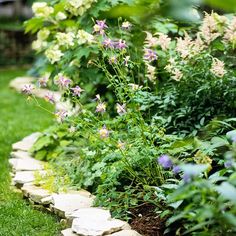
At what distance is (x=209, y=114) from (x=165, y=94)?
17.0 inches

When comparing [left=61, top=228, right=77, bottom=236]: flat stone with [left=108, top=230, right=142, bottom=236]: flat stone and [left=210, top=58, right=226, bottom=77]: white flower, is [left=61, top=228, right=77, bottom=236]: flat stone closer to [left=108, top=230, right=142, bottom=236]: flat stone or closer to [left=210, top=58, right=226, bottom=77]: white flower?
[left=108, top=230, right=142, bottom=236]: flat stone

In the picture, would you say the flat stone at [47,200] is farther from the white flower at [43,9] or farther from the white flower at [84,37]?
the white flower at [43,9]

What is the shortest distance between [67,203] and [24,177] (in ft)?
2.55

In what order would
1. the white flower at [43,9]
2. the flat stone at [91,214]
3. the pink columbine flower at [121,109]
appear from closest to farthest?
the flat stone at [91,214] < the pink columbine flower at [121,109] < the white flower at [43,9]

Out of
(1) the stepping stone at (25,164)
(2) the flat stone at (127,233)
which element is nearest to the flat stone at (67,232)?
(2) the flat stone at (127,233)

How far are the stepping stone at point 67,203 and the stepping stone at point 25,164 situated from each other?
80cm

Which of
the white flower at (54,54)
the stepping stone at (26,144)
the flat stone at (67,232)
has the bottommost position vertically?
the stepping stone at (26,144)

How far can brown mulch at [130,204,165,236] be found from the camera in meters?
2.56

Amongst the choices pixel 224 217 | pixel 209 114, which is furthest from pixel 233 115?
pixel 224 217

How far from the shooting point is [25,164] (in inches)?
157

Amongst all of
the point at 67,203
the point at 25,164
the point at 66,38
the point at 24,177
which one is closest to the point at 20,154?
the point at 25,164

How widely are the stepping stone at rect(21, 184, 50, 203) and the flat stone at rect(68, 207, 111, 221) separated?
527 millimetres

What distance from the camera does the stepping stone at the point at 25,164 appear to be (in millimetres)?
3899

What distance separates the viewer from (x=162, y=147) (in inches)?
108
